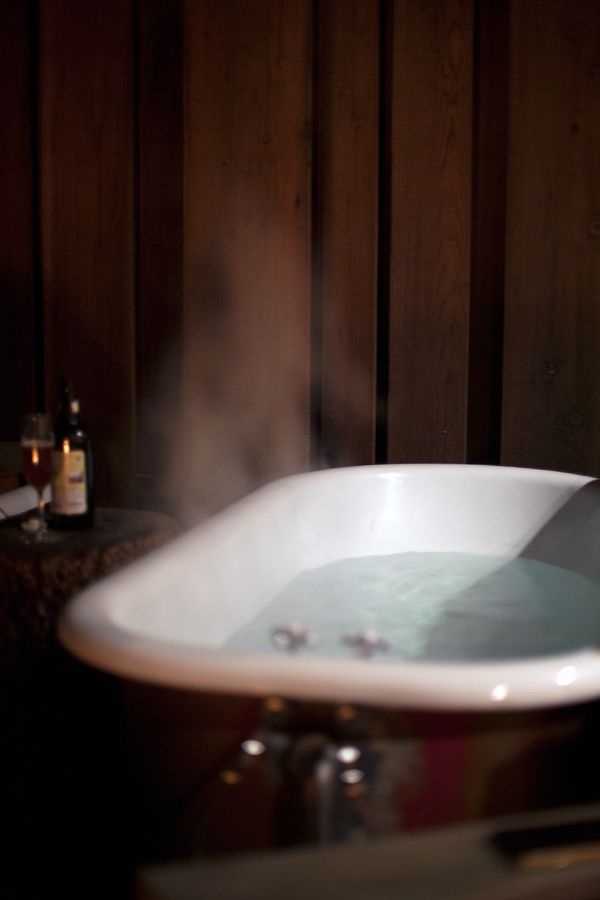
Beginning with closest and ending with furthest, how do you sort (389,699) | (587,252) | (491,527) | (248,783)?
(389,699), (248,783), (491,527), (587,252)

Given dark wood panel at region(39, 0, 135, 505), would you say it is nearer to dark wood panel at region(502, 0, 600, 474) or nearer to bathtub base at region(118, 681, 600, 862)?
dark wood panel at region(502, 0, 600, 474)

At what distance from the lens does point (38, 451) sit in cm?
157

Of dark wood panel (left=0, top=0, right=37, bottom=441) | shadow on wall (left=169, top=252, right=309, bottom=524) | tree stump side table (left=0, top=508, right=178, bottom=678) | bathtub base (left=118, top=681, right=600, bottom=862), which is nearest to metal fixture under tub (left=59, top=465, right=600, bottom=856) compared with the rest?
bathtub base (left=118, top=681, right=600, bottom=862)

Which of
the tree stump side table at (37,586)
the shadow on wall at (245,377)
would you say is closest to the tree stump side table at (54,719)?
the tree stump side table at (37,586)

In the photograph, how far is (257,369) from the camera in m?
2.67

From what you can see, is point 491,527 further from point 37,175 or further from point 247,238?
point 37,175

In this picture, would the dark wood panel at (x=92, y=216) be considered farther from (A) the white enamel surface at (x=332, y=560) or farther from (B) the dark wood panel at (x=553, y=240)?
(B) the dark wood panel at (x=553, y=240)

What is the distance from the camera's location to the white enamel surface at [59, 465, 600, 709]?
83cm

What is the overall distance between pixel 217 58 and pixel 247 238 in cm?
52

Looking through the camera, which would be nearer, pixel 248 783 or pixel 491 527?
pixel 248 783

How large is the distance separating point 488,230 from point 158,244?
995mm

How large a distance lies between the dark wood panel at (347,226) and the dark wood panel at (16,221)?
35.1 inches

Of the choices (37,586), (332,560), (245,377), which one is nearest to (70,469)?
(37,586)

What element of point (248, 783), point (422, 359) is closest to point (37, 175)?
point (422, 359)
